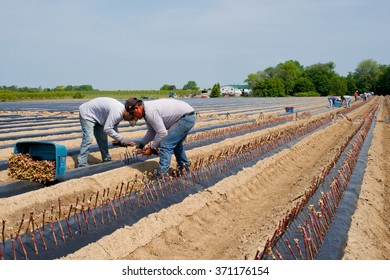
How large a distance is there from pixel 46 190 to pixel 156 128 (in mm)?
1624

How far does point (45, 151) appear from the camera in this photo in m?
5.21

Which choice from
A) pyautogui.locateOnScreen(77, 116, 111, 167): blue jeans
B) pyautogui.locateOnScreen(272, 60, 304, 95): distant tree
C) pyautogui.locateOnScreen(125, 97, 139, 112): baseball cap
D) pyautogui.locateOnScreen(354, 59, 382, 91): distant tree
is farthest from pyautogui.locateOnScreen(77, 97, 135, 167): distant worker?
pyautogui.locateOnScreen(354, 59, 382, 91): distant tree

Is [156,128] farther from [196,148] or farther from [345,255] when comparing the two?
[196,148]

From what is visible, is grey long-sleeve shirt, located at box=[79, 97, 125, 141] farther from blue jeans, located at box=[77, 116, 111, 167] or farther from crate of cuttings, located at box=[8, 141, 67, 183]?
crate of cuttings, located at box=[8, 141, 67, 183]

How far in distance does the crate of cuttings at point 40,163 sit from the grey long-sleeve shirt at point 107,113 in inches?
29.2

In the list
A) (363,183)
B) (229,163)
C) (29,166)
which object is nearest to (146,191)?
(29,166)

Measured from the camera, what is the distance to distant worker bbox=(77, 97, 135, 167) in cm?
550

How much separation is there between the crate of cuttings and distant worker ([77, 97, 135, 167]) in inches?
31.0

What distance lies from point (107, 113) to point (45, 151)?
1.09m

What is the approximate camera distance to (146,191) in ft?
15.7

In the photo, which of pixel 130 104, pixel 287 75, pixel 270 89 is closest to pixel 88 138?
pixel 130 104

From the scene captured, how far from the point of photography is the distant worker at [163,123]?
505cm

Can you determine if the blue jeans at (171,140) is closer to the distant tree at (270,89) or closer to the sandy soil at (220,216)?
the sandy soil at (220,216)

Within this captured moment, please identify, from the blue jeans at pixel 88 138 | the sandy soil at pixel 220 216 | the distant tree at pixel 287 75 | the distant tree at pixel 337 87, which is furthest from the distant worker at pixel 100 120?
the distant tree at pixel 337 87
